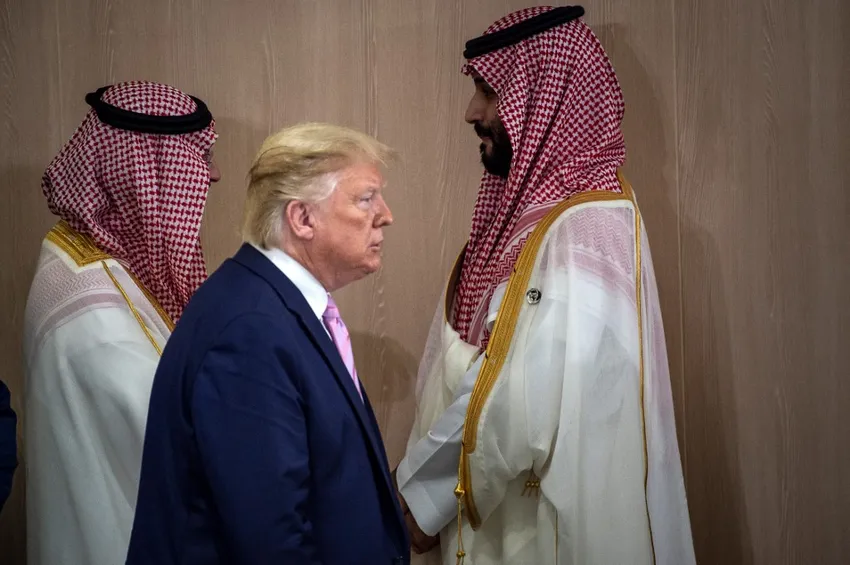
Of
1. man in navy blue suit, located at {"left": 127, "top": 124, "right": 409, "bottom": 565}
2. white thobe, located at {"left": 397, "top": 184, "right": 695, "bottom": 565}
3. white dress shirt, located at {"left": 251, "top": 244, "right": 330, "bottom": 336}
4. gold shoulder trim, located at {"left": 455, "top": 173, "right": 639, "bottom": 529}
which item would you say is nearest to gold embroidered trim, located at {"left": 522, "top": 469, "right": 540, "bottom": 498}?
white thobe, located at {"left": 397, "top": 184, "right": 695, "bottom": 565}

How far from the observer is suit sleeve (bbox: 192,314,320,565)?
1.80 m

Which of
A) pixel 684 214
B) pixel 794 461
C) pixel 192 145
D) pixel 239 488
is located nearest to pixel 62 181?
pixel 192 145

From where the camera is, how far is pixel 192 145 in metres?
2.99

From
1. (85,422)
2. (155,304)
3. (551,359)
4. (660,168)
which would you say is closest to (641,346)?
(551,359)

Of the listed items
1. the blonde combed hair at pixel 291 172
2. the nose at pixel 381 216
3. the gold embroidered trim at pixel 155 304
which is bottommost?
the gold embroidered trim at pixel 155 304

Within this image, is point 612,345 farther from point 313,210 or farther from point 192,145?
point 192,145

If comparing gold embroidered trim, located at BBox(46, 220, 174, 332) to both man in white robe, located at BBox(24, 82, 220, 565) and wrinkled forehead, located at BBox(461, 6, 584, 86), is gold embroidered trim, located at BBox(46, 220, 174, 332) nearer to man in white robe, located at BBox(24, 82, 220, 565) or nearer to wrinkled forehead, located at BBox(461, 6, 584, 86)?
man in white robe, located at BBox(24, 82, 220, 565)

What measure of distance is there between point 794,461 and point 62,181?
2496mm

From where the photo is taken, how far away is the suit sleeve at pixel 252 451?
180 cm

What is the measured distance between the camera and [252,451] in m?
1.81

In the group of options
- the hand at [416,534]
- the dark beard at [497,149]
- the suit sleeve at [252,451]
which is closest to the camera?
the suit sleeve at [252,451]

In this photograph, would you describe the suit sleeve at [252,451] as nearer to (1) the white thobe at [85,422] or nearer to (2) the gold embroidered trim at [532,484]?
(1) the white thobe at [85,422]

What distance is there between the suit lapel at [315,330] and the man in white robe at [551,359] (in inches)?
24.6

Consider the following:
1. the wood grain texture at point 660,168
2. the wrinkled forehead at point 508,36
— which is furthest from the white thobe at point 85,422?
the wrinkled forehead at point 508,36
